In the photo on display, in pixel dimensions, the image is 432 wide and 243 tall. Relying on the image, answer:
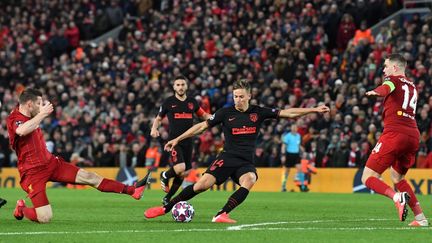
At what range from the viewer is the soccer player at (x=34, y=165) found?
47.5 feet

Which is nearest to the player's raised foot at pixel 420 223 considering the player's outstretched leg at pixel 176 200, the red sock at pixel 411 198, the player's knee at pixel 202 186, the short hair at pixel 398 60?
the red sock at pixel 411 198

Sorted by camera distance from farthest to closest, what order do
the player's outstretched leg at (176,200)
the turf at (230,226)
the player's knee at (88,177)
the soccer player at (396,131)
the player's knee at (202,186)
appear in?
the player's knee at (88,177) < the player's outstretched leg at (176,200) < the player's knee at (202,186) < the soccer player at (396,131) < the turf at (230,226)

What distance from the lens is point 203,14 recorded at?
38.2 metres

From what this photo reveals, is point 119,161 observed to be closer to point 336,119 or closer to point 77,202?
point 336,119

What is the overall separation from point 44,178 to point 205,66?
2065 cm

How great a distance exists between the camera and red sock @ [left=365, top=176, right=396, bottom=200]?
44.4 feet

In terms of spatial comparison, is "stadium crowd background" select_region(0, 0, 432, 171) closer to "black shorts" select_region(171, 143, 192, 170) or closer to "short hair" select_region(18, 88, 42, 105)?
"black shorts" select_region(171, 143, 192, 170)

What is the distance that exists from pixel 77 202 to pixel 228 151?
25.6ft

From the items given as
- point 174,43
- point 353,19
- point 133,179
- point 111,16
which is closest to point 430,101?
point 353,19

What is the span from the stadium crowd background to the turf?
30.8 feet

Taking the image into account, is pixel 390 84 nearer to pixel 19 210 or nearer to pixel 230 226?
pixel 230 226

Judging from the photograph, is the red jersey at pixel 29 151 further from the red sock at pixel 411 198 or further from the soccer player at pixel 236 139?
the red sock at pixel 411 198

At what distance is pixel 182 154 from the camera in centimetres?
1938

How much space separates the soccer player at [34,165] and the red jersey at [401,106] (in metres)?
4.27
